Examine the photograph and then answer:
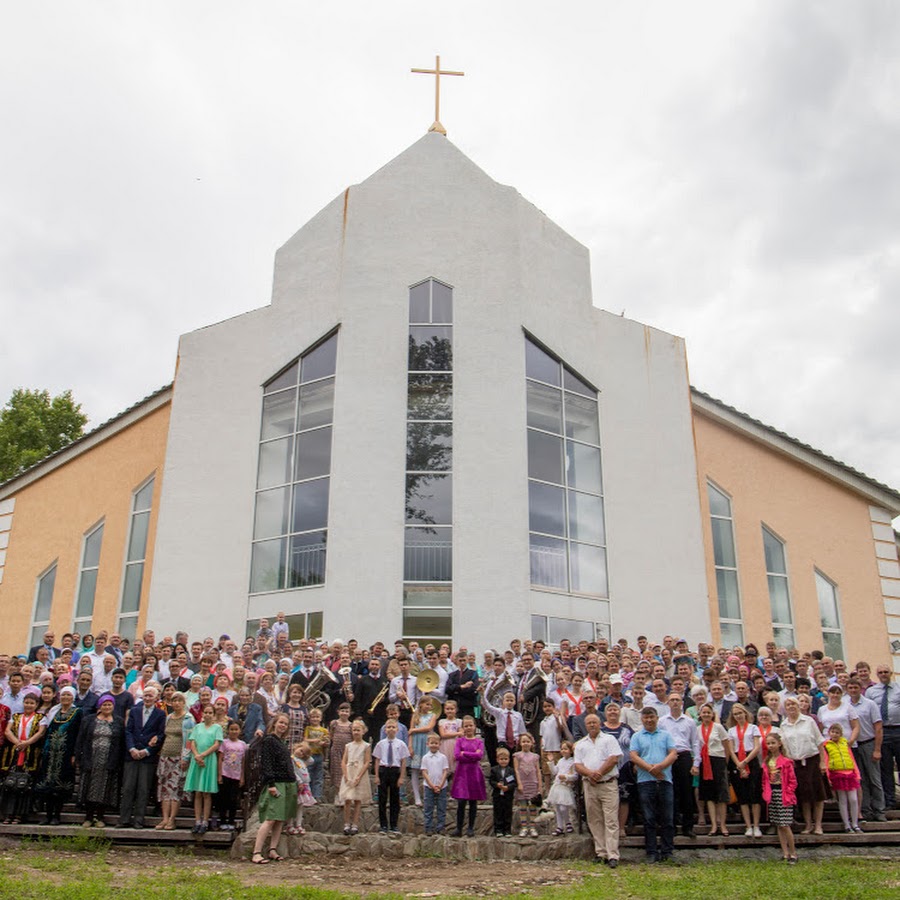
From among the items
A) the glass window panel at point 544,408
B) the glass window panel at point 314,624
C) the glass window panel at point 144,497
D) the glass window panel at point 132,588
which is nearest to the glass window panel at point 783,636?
the glass window panel at point 544,408

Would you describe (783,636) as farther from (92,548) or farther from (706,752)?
(92,548)

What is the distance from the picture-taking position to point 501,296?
2095 centimetres

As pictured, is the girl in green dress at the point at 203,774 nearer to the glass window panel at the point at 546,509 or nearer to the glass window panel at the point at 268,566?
the glass window panel at the point at 268,566

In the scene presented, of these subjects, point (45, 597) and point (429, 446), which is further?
point (45, 597)

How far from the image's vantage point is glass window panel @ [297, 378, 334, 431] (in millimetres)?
20484

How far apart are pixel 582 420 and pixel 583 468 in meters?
1.12

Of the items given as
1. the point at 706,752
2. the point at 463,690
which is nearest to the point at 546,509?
the point at 463,690

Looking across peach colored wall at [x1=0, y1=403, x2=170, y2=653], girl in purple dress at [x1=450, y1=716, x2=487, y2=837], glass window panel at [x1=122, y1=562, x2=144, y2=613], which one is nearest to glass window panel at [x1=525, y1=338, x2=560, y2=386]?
peach colored wall at [x1=0, y1=403, x2=170, y2=653]

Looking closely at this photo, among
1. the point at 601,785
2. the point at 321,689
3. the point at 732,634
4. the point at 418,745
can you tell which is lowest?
the point at 601,785

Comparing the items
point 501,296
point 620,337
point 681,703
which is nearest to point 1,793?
point 681,703

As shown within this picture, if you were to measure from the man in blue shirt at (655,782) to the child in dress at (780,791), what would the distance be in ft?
3.64

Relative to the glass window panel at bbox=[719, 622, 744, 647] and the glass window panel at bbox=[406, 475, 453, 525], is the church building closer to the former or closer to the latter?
the glass window panel at bbox=[406, 475, 453, 525]

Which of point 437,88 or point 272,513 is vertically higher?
point 437,88

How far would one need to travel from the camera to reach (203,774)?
11305mm
